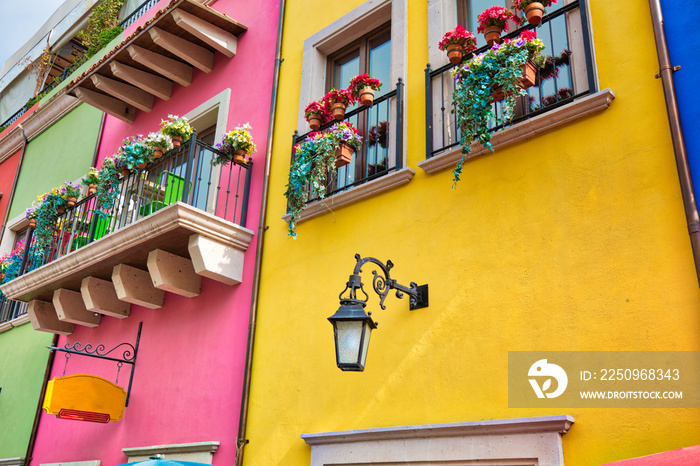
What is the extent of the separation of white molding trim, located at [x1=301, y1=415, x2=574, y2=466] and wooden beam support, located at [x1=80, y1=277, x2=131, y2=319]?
3.86m

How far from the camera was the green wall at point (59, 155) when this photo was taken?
11094mm

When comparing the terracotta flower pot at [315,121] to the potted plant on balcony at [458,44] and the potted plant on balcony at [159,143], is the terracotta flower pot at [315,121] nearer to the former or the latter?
the potted plant on balcony at [458,44]

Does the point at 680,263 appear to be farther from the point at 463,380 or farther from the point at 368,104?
the point at 368,104

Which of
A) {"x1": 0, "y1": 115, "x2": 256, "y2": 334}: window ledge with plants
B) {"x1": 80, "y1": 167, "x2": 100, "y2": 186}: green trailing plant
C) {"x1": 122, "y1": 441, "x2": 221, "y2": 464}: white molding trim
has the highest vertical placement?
{"x1": 80, "y1": 167, "x2": 100, "y2": 186}: green trailing plant

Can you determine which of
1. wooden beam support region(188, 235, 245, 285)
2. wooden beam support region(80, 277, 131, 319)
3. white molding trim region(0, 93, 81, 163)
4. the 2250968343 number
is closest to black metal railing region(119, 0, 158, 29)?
white molding trim region(0, 93, 81, 163)

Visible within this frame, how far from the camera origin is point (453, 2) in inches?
251

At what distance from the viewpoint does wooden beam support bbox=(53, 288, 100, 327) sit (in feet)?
27.6

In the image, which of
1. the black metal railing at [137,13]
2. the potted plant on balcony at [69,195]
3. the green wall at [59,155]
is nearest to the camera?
the potted plant on balcony at [69,195]

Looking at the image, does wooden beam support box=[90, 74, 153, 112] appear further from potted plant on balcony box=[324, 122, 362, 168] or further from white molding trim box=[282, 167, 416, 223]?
potted plant on balcony box=[324, 122, 362, 168]

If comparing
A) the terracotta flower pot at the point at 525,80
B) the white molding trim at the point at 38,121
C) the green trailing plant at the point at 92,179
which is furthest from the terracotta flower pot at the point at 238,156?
the white molding trim at the point at 38,121

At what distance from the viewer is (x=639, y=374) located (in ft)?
12.8

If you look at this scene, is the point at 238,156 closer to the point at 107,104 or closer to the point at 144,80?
the point at 144,80

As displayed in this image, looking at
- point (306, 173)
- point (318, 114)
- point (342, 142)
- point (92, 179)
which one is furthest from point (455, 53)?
point (92, 179)

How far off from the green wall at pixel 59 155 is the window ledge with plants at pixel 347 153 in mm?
5779
